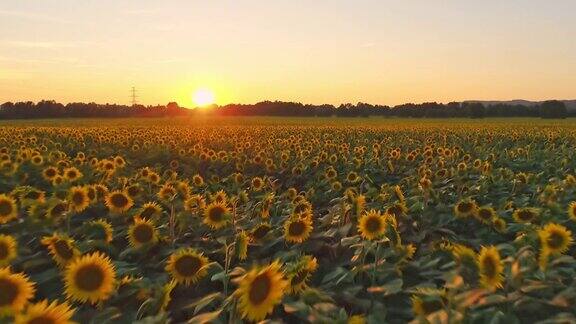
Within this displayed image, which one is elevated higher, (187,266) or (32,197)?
(32,197)

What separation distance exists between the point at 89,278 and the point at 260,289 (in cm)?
110

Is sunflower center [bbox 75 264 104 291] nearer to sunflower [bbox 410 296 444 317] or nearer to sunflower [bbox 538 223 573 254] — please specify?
sunflower [bbox 410 296 444 317]

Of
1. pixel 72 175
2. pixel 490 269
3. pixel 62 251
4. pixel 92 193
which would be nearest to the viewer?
pixel 490 269

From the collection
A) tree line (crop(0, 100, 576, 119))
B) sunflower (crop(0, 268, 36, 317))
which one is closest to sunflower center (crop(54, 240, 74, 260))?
sunflower (crop(0, 268, 36, 317))

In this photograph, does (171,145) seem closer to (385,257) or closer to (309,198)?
(309,198)

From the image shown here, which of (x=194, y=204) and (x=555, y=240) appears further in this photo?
(x=194, y=204)

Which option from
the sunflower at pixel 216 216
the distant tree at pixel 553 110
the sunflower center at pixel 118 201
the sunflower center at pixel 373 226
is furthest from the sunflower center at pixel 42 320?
the distant tree at pixel 553 110

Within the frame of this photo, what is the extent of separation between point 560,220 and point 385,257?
90.1 inches

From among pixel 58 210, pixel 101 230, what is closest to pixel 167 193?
pixel 58 210

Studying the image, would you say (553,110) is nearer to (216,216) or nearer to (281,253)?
(216,216)

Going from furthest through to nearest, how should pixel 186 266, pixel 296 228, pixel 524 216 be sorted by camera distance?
pixel 524 216, pixel 296 228, pixel 186 266

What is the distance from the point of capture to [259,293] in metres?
2.82

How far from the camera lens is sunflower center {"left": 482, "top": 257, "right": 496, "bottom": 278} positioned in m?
3.29

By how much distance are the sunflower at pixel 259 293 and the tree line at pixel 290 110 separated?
80020 mm
